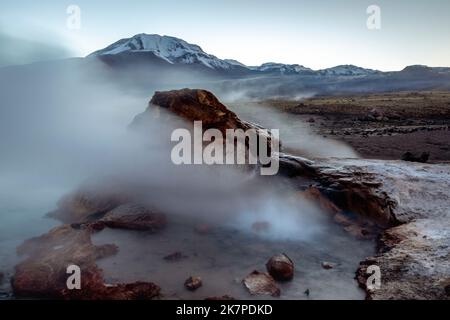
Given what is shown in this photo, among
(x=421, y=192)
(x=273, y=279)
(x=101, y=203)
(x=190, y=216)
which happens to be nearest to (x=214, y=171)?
(x=190, y=216)

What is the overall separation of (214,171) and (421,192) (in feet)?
13.5

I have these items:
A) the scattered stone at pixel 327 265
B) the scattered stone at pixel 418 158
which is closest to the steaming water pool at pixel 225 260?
the scattered stone at pixel 327 265

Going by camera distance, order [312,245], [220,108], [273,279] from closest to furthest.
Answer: [273,279], [312,245], [220,108]

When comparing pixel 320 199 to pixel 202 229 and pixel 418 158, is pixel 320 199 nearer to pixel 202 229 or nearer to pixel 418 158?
pixel 202 229

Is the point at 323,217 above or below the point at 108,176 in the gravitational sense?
below

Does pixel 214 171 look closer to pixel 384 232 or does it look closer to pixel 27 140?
pixel 384 232

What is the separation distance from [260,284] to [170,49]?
15196cm

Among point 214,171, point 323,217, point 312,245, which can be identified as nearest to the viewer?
point 312,245

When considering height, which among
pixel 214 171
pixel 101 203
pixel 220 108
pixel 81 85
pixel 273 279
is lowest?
pixel 273 279

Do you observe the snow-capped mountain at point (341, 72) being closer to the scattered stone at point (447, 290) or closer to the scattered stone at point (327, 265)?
the scattered stone at point (327, 265)

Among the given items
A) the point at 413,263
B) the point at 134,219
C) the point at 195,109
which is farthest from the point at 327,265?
the point at 195,109

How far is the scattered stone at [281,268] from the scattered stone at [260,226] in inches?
57.9

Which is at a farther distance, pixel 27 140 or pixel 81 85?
pixel 81 85

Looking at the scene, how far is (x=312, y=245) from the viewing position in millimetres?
6277
